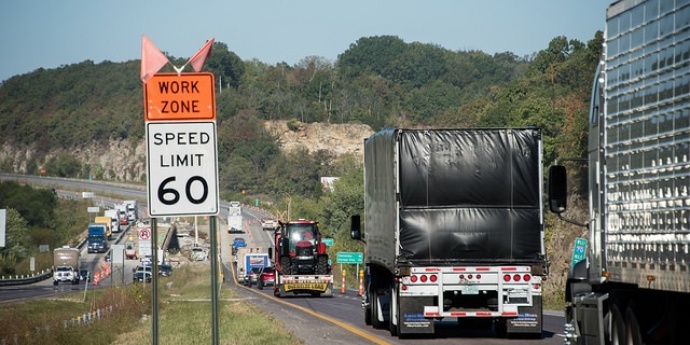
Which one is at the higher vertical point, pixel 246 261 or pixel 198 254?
pixel 246 261

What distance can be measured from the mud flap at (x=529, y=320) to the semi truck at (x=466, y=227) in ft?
0.06

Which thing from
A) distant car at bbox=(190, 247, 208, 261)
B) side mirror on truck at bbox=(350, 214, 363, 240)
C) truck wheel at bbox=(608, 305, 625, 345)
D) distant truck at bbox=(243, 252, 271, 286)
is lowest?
distant car at bbox=(190, 247, 208, 261)

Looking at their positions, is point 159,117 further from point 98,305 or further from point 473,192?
point 98,305

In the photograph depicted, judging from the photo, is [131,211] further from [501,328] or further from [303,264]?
[501,328]

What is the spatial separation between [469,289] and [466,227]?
3.78ft

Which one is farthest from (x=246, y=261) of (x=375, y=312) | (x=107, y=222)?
(x=107, y=222)

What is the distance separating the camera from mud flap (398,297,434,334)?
2297 centimetres

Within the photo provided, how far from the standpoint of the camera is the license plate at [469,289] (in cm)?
2294

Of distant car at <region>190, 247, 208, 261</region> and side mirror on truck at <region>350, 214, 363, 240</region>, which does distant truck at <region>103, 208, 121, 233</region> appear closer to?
distant car at <region>190, 247, 208, 261</region>

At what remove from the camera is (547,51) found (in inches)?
5846

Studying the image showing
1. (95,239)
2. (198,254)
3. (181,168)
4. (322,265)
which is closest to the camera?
(181,168)

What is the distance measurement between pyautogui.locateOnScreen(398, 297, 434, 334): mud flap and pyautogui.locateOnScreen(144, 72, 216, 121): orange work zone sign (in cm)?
1116

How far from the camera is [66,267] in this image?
102625mm

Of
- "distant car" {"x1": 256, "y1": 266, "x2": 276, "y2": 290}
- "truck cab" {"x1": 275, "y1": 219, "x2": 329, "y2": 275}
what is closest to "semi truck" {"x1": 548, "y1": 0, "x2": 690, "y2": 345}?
"truck cab" {"x1": 275, "y1": 219, "x2": 329, "y2": 275}
